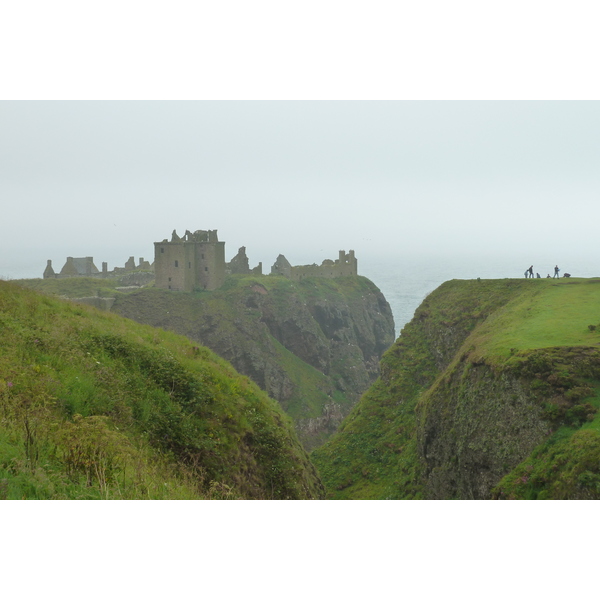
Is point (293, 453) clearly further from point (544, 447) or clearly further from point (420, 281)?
point (420, 281)

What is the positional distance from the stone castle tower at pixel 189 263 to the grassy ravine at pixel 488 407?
4202 centimetres

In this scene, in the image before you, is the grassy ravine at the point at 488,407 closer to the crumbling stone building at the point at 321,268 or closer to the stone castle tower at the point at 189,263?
the stone castle tower at the point at 189,263

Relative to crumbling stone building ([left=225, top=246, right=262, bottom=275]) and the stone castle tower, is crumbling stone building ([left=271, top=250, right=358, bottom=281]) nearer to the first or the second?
crumbling stone building ([left=225, top=246, right=262, bottom=275])

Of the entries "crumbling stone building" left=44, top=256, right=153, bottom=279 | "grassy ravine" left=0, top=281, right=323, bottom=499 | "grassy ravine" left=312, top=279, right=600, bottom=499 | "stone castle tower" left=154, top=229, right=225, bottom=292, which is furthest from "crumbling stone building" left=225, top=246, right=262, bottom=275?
"grassy ravine" left=0, top=281, right=323, bottom=499

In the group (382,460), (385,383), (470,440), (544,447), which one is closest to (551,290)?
(385,383)

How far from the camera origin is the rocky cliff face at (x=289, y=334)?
71.8 meters

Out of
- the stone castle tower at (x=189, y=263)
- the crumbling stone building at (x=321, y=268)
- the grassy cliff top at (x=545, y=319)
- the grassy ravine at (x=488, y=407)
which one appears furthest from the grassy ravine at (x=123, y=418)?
the crumbling stone building at (x=321, y=268)

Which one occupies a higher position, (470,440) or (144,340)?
(144,340)

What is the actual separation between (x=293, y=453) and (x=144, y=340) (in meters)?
6.17

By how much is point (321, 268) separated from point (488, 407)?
272 feet

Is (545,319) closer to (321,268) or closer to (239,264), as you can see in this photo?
(239,264)

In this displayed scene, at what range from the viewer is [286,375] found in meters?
74.6

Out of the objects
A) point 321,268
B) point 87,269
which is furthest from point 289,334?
point 87,269

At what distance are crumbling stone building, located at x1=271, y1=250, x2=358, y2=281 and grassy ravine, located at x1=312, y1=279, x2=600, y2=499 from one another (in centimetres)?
5441
